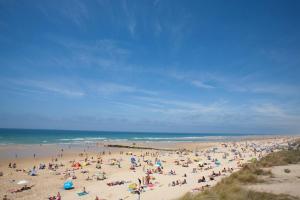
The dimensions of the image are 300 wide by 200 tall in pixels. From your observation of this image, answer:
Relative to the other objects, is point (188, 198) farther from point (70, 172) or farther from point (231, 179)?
point (70, 172)

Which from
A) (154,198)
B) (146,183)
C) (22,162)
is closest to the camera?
(154,198)

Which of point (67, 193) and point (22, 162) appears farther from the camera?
point (22, 162)

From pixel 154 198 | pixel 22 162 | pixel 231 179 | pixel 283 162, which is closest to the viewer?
pixel 154 198

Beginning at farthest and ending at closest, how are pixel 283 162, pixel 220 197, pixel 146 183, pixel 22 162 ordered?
pixel 22 162
pixel 283 162
pixel 146 183
pixel 220 197

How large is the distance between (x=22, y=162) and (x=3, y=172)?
6328 millimetres

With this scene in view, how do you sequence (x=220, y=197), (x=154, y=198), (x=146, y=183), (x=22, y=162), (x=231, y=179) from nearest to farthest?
(x=220, y=197)
(x=154, y=198)
(x=231, y=179)
(x=146, y=183)
(x=22, y=162)

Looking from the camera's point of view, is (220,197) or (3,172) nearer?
(220,197)

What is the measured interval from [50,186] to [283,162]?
19.8m

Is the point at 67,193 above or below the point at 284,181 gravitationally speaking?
below

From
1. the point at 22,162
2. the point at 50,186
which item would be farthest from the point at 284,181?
the point at 22,162

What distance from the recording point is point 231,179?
51.9 feet

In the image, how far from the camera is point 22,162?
29.5 meters

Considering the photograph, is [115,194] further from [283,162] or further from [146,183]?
[283,162]

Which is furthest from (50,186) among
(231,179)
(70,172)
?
(231,179)
